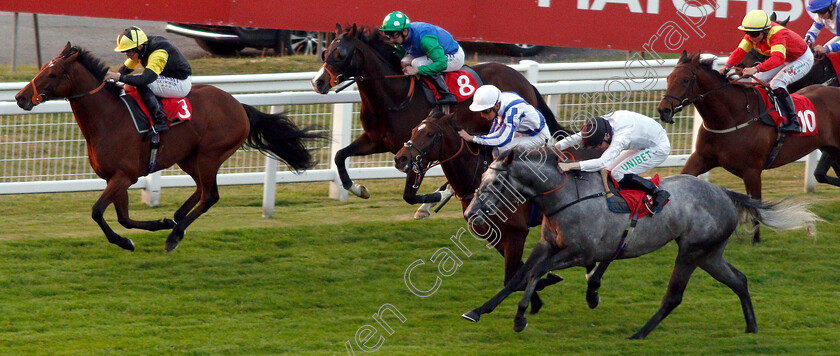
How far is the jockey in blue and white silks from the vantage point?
6.76 m

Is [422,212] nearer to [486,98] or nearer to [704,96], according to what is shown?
[486,98]

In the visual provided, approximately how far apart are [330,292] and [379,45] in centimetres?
198

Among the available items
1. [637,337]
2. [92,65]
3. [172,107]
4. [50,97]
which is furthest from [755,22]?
[50,97]

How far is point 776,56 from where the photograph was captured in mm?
8414

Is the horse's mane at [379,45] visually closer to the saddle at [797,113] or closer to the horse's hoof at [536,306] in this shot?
the horse's hoof at [536,306]

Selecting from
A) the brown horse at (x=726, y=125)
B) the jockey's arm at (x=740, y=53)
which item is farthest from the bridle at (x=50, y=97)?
the jockey's arm at (x=740, y=53)

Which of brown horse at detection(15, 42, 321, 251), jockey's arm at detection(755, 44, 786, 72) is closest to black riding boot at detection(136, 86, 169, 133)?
brown horse at detection(15, 42, 321, 251)

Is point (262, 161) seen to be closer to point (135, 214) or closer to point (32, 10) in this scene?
point (135, 214)

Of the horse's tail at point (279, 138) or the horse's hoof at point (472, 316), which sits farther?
the horse's tail at point (279, 138)

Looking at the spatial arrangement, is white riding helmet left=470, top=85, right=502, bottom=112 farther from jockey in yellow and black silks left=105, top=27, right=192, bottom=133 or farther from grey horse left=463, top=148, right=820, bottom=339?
jockey in yellow and black silks left=105, top=27, right=192, bottom=133

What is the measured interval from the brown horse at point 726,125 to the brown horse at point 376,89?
1590mm

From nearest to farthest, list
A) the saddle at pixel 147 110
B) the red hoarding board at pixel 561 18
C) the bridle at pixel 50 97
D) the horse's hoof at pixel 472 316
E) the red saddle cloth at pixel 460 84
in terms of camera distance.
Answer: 1. the horse's hoof at pixel 472 316
2. the bridle at pixel 50 97
3. the saddle at pixel 147 110
4. the red saddle cloth at pixel 460 84
5. the red hoarding board at pixel 561 18

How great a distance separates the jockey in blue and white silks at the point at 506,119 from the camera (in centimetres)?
676

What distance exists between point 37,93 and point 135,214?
1.58 m
